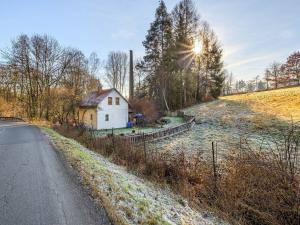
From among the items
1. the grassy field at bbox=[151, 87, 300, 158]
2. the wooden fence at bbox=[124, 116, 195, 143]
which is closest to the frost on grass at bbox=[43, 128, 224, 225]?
the wooden fence at bbox=[124, 116, 195, 143]

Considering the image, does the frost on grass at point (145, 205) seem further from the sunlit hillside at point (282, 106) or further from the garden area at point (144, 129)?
the sunlit hillside at point (282, 106)

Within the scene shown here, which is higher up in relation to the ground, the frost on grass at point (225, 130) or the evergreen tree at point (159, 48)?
the evergreen tree at point (159, 48)

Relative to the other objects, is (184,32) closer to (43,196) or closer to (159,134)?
(159,134)

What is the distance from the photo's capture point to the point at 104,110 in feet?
96.0

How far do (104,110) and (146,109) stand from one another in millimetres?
6666

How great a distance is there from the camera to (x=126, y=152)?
37.4 ft

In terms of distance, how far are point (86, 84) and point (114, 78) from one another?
1264cm

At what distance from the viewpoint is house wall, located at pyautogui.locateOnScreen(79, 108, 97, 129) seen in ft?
95.1

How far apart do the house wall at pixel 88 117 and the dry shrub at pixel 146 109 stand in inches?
265

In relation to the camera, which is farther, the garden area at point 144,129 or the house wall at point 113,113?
the house wall at point 113,113

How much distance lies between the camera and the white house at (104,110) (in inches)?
1133

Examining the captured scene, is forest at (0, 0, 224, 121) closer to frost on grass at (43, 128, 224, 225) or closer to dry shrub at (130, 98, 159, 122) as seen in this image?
dry shrub at (130, 98, 159, 122)

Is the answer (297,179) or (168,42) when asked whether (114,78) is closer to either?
(168,42)

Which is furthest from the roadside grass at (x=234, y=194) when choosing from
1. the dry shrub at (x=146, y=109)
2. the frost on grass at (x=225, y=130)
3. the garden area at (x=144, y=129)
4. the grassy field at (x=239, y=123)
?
the dry shrub at (x=146, y=109)
